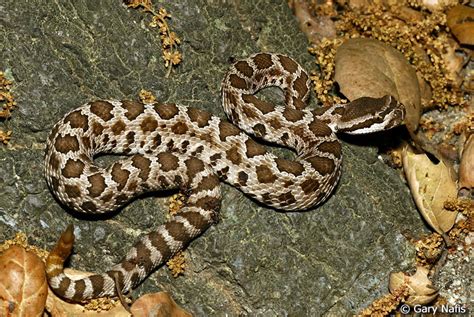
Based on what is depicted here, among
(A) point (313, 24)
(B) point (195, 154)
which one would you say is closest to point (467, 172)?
(A) point (313, 24)

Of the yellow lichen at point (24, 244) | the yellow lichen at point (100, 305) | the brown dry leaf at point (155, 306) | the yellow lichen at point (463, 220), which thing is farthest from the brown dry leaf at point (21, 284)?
the yellow lichen at point (463, 220)

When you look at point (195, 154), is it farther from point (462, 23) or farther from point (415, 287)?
point (462, 23)

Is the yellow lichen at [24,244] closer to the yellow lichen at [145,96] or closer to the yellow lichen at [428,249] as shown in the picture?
the yellow lichen at [145,96]

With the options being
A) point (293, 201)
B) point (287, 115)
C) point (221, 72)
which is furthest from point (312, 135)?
point (221, 72)

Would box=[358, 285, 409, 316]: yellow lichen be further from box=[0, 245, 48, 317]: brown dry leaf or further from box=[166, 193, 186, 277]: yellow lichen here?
box=[0, 245, 48, 317]: brown dry leaf

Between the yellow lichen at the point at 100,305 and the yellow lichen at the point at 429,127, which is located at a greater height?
the yellow lichen at the point at 429,127
